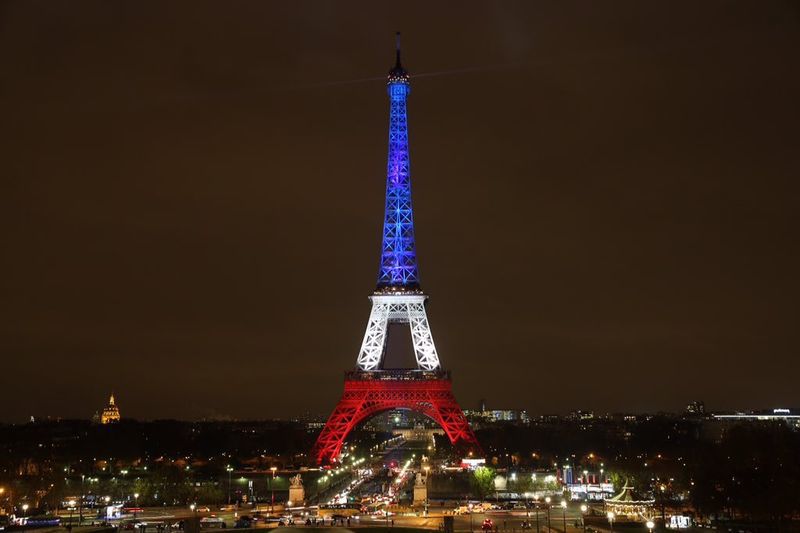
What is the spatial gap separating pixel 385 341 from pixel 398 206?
14.6 m

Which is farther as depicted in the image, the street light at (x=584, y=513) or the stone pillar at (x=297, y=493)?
the stone pillar at (x=297, y=493)

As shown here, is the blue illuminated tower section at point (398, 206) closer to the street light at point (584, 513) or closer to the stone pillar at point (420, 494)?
the stone pillar at point (420, 494)

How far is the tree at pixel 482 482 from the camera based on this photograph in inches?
3292

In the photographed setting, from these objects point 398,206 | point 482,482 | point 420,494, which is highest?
point 398,206

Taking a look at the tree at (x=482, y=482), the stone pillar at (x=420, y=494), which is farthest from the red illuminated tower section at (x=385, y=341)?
the stone pillar at (x=420, y=494)

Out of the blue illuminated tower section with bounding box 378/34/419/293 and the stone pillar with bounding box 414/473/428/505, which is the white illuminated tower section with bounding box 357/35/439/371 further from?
the stone pillar with bounding box 414/473/428/505

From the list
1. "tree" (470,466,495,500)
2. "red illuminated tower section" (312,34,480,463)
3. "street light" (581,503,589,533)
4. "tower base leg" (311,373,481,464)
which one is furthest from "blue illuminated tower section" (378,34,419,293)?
"street light" (581,503,589,533)

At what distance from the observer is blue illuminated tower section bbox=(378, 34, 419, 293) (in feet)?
337

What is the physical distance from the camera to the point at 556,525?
2419 inches

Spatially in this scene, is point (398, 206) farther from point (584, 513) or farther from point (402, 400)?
point (584, 513)

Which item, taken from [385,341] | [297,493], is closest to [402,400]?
[385,341]

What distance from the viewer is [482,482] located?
275ft

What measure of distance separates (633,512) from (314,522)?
22846 mm

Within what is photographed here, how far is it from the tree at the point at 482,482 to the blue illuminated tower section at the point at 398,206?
23748mm
